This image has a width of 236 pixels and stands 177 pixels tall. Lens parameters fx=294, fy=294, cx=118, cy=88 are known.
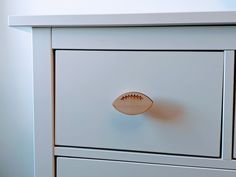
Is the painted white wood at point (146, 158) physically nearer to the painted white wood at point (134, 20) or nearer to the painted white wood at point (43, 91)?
the painted white wood at point (43, 91)

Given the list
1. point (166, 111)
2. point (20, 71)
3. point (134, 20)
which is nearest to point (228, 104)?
point (166, 111)

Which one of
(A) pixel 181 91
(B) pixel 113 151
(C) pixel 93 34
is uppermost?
(C) pixel 93 34

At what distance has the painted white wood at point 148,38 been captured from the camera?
1.67ft

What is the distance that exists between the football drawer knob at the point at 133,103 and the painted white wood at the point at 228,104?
0.43ft

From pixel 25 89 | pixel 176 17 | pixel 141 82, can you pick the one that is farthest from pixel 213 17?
pixel 25 89

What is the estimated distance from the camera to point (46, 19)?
54 cm

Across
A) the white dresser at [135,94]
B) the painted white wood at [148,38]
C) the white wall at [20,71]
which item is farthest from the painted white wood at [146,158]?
the white wall at [20,71]

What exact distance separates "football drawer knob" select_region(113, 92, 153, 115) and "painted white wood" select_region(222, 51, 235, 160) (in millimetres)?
132

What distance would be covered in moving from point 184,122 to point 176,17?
19cm

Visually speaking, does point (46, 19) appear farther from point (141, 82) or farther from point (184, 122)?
point (184, 122)

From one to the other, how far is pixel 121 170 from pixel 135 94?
0.15 m

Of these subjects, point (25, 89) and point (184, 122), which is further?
point (25, 89)

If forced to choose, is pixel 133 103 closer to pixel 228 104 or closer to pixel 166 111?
pixel 166 111

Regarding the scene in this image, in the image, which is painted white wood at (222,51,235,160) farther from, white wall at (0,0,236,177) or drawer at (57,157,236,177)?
white wall at (0,0,236,177)
